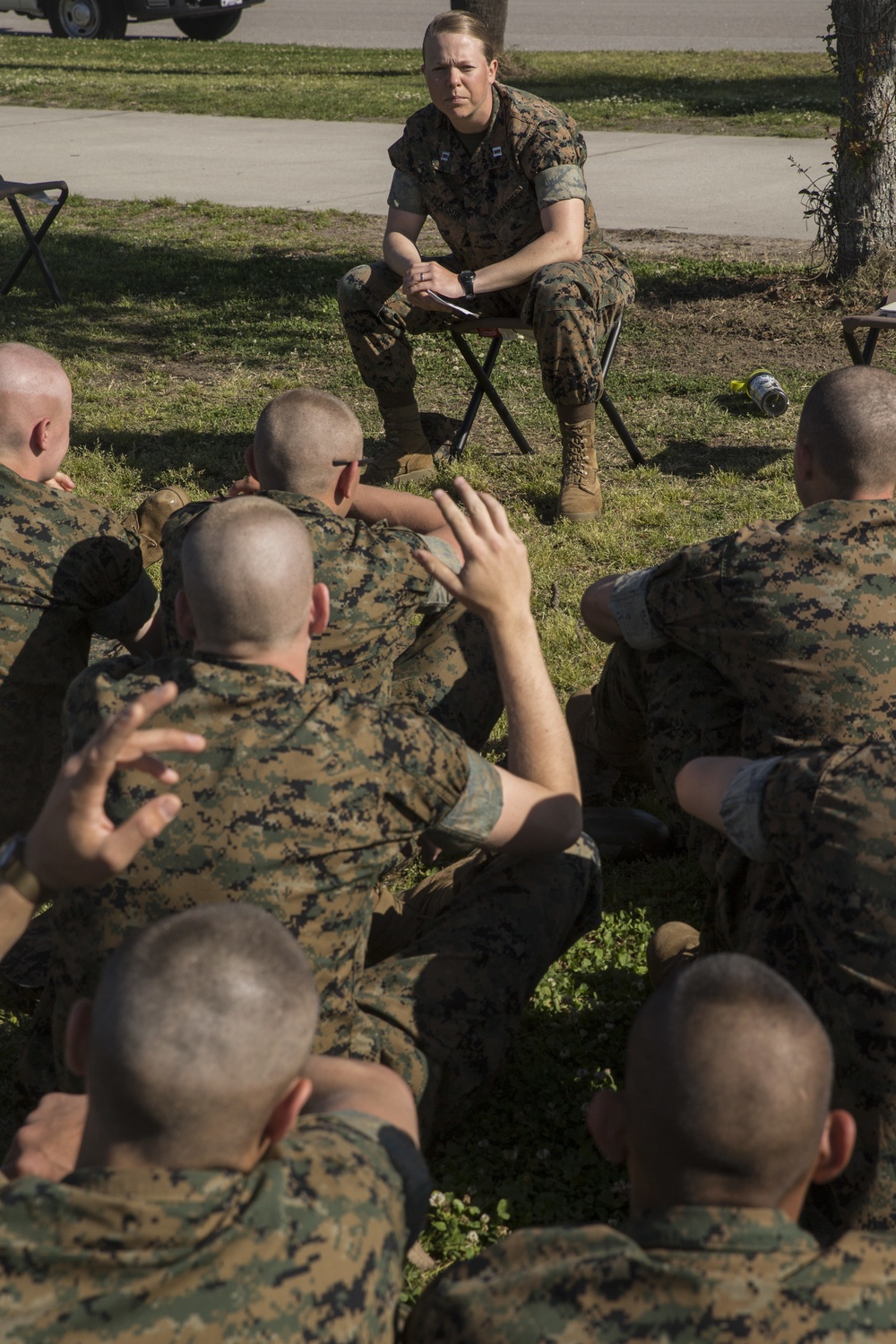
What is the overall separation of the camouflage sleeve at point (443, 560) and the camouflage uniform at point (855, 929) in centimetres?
157

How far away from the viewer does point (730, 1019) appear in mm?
1866

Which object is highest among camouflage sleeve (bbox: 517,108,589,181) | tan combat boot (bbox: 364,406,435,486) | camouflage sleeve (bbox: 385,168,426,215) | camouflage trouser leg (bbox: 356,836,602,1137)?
camouflage sleeve (bbox: 517,108,589,181)

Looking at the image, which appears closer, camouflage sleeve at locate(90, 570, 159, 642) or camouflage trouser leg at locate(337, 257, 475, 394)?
camouflage sleeve at locate(90, 570, 159, 642)

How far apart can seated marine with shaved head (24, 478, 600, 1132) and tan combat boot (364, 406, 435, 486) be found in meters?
3.63

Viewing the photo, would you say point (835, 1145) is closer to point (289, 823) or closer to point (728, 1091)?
point (728, 1091)

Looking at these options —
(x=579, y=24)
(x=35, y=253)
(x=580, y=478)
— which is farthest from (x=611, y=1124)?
(x=579, y=24)

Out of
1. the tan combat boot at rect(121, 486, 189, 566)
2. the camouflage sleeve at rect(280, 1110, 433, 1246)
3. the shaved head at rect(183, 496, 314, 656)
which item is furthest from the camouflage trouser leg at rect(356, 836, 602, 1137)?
the tan combat boot at rect(121, 486, 189, 566)

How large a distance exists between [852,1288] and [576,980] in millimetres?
1910

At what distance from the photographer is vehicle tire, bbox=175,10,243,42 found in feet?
84.1

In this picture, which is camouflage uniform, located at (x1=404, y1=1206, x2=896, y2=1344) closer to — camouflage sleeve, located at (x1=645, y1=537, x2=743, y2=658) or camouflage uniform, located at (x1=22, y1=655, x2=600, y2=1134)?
camouflage uniform, located at (x1=22, y1=655, x2=600, y2=1134)

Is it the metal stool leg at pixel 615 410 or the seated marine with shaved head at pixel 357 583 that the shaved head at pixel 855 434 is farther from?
the metal stool leg at pixel 615 410

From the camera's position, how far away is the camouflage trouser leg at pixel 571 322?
6.01m

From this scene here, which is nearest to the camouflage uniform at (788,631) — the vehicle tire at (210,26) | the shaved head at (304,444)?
the shaved head at (304,444)

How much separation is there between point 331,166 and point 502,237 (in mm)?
8776
